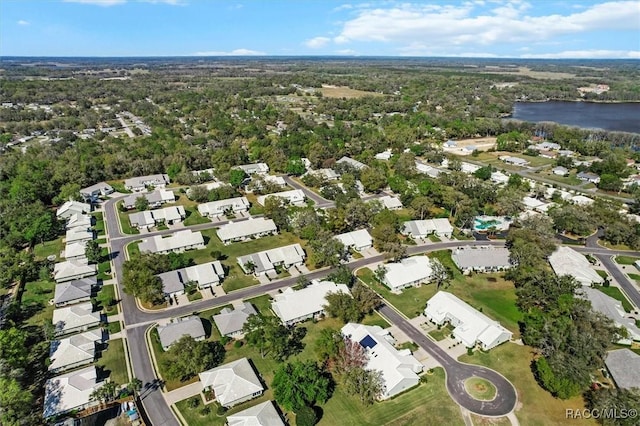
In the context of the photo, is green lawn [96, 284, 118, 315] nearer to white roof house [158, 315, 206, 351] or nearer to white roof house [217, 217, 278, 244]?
white roof house [158, 315, 206, 351]

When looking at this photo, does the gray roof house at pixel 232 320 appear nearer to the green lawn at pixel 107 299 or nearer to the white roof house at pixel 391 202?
the green lawn at pixel 107 299

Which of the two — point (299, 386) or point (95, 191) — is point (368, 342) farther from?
point (95, 191)

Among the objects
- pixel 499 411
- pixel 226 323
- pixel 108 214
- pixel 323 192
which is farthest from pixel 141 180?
pixel 499 411

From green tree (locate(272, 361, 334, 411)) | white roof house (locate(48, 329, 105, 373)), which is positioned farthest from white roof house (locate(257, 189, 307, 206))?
green tree (locate(272, 361, 334, 411))

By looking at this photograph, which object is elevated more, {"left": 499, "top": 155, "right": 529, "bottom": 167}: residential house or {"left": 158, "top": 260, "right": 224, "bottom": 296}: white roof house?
{"left": 158, "top": 260, "right": 224, "bottom": 296}: white roof house

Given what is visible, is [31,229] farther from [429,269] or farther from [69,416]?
[429,269]

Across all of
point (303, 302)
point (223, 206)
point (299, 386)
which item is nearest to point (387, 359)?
point (299, 386)

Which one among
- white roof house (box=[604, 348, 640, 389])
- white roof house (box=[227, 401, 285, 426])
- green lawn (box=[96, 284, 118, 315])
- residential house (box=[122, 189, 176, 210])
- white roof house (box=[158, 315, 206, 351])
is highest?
residential house (box=[122, 189, 176, 210])
